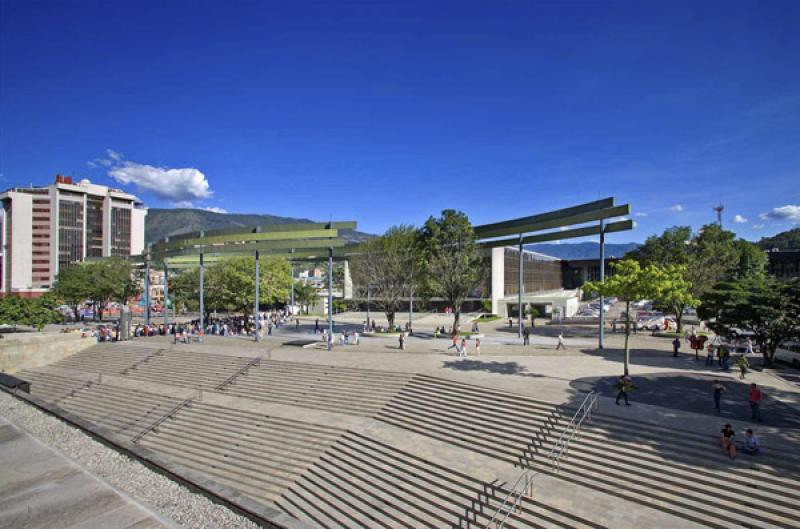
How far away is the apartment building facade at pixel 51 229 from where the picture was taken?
9775 centimetres

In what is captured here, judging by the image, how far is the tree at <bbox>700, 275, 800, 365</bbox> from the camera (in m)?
19.7

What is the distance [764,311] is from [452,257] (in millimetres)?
18531

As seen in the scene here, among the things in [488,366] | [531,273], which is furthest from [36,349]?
[531,273]

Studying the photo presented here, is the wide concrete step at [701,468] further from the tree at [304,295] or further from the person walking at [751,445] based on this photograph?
the tree at [304,295]

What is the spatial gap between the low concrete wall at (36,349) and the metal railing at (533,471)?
115 feet

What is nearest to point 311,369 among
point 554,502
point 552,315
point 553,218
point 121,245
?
point 554,502

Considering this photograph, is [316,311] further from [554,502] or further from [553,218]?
[554,502]

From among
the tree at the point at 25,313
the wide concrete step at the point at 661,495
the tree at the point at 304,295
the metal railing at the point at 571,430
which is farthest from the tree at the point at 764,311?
the tree at the point at 304,295

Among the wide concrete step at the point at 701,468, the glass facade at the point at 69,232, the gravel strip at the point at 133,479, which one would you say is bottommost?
the gravel strip at the point at 133,479

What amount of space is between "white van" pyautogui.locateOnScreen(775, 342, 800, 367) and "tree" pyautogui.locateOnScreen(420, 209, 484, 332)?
18296 mm

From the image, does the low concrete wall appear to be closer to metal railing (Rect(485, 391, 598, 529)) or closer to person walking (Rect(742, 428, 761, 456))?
metal railing (Rect(485, 391, 598, 529))

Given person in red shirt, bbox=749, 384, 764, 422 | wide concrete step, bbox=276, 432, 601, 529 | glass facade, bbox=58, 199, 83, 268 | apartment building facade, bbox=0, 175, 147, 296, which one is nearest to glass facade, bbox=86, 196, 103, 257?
apartment building facade, bbox=0, 175, 147, 296

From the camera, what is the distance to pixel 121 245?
4427 inches

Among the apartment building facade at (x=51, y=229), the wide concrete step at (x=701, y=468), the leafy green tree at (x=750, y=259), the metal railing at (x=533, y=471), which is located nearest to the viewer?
the wide concrete step at (x=701, y=468)
